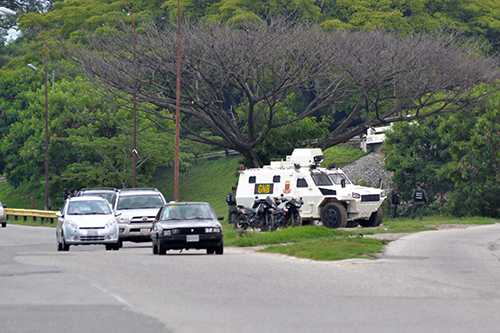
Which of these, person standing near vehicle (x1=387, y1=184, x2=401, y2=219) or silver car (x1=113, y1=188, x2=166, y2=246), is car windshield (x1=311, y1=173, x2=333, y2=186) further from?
silver car (x1=113, y1=188, x2=166, y2=246)

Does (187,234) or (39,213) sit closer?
(187,234)

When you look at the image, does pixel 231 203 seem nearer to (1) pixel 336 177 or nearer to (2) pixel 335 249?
(1) pixel 336 177

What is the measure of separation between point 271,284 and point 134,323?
4.21 m

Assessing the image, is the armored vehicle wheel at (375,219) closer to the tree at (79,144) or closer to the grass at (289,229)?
the grass at (289,229)

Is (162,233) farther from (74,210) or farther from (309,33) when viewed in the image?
(309,33)

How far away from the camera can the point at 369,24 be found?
2349 inches

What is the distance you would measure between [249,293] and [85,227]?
36.2 feet

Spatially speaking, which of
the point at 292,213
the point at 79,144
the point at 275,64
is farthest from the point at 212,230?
the point at 79,144

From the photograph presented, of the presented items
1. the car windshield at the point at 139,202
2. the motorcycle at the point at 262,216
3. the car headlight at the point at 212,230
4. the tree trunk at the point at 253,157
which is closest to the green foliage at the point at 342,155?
the tree trunk at the point at 253,157

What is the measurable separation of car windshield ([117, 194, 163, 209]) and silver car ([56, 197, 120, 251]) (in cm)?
253

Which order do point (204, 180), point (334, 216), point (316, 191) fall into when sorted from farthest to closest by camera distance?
1. point (204, 180)
2. point (316, 191)
3. point (334, 216)

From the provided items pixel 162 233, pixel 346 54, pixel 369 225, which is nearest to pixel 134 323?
pixel 162 233

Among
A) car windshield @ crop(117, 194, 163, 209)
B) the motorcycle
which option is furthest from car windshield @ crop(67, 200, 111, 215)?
the motorcycle

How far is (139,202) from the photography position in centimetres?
2641
